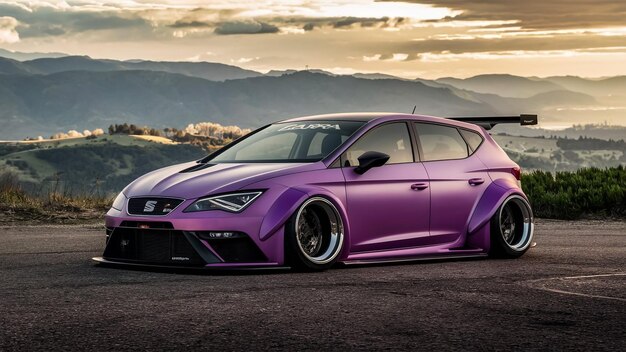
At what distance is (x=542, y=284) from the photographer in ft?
30.6

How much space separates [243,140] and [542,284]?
3967 millimetres

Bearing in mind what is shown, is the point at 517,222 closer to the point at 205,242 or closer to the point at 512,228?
the point at 512,228

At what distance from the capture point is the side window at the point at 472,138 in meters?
12.0

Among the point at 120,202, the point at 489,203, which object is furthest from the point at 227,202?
the point at 489,203

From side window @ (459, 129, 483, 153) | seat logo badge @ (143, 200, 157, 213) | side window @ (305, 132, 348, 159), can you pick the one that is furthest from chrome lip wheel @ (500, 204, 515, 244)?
seat logo badge @ (143, 200, 157, 213)

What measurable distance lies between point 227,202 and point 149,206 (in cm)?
78

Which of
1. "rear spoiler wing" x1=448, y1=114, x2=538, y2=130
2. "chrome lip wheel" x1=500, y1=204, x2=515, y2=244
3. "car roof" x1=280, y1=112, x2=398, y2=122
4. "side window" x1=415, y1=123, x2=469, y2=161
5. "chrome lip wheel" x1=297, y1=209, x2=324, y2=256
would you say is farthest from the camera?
"rear spoiler wing" x1=448, y1=114, x2=538, y2=130

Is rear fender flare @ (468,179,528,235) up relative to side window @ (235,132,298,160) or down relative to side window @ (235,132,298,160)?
down

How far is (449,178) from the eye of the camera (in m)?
11.2

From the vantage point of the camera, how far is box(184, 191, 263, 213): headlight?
31.1ft

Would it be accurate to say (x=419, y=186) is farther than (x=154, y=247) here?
Yes

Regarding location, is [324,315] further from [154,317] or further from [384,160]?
[384,160]

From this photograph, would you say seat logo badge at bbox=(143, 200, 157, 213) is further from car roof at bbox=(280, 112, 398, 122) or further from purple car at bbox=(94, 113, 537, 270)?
car roof at bbox=(280, 112, 398, 122)

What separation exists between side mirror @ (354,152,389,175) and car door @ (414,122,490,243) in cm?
93
